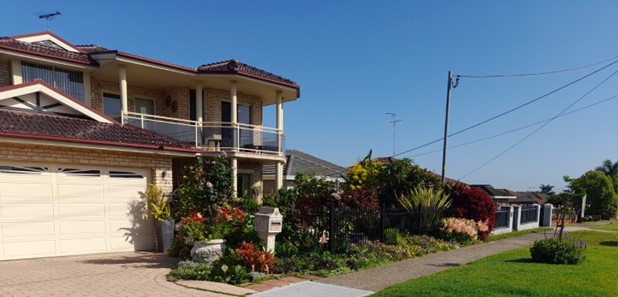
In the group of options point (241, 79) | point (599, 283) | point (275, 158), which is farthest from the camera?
point (275, 158)

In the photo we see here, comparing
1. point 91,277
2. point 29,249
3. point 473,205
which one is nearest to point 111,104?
point 29,249

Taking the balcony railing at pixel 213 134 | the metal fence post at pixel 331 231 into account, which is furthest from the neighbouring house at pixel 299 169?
the metal fence post at pixel 331 231

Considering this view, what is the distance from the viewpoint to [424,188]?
12719 millimetres

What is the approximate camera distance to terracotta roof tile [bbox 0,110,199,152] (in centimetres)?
827

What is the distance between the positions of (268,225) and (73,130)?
217 inches

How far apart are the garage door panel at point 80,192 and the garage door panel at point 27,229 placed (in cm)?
66

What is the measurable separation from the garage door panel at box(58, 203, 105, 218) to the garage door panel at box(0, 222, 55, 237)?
0.36 meters

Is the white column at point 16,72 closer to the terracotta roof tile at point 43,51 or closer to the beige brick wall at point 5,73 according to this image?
the beige brick wall at point 5,73

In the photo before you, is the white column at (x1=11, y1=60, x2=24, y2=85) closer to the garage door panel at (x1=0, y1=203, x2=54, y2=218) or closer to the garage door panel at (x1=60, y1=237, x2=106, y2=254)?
the garage door panel at (x1=0, y1=203, x2=54, y2=218)

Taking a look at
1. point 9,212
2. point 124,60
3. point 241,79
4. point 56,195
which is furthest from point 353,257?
point 124,60

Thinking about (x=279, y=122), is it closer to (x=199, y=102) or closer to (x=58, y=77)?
(x=199, y=102)

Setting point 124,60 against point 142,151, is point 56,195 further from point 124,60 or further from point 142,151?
point 124,60

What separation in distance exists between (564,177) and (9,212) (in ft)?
142

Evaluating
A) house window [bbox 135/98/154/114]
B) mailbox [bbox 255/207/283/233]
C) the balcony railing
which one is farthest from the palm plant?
house window [bbox 135/98/154/114]
